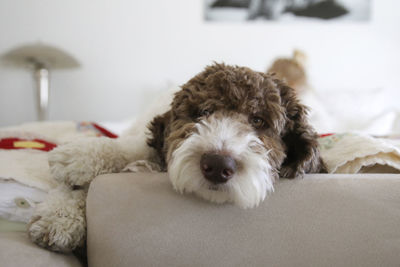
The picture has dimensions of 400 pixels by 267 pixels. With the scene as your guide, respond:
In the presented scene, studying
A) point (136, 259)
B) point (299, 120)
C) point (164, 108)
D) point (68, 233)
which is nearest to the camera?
point (136, 259)

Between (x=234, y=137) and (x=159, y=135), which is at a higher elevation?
(x=234, y=137)

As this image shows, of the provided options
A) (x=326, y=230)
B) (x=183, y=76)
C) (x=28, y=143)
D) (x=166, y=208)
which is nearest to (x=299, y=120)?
(x=326, y=230)

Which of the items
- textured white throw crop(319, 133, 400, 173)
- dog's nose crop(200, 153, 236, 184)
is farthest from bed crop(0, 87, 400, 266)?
dog's nose crop(200, 153, 236, 184)

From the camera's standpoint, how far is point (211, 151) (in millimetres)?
984

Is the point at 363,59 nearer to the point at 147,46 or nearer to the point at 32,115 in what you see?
the point at 147,46

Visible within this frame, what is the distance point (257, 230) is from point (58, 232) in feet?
1.99

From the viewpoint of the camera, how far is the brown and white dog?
0.97 m

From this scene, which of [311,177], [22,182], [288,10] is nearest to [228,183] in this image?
[311,177]

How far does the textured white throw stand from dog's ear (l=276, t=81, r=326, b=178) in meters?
0.10

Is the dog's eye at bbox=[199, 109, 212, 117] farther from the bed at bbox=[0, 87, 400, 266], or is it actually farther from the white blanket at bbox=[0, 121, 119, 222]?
the white blanket at bbox=[0, 121, 119, 222]

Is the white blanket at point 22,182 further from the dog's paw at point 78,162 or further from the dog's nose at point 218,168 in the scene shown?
the dog's nose at point 218,168

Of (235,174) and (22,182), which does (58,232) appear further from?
(235,174)

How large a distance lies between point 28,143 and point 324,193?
1604mm

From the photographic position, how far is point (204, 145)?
3.34 feet
